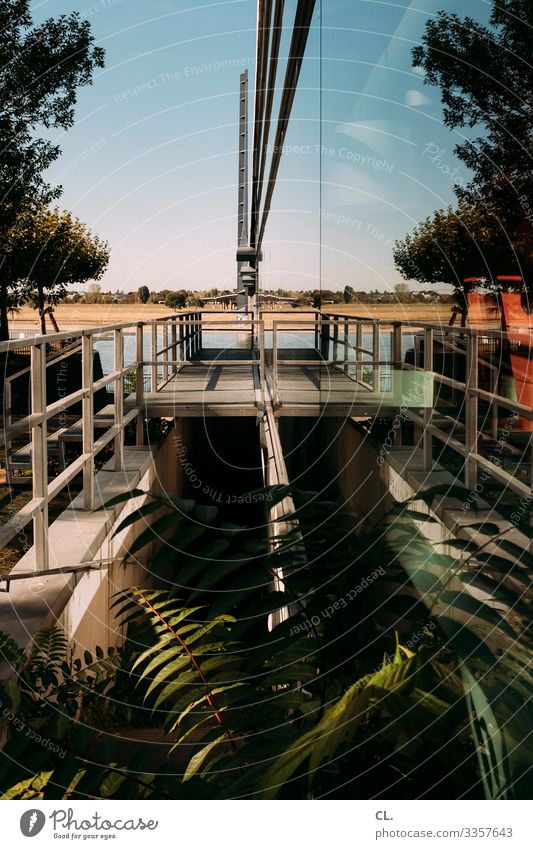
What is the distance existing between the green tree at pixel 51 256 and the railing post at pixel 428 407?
287 inches

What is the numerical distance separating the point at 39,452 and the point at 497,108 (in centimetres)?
201

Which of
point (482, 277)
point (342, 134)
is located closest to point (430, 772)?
point (482, 277)

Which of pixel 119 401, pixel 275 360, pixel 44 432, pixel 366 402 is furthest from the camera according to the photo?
pixel 275 360

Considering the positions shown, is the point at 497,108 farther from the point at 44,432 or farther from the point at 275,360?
the point at 275,360

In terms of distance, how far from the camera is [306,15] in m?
3.33

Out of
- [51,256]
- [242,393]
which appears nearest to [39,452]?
[242,393]

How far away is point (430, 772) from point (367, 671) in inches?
5.4

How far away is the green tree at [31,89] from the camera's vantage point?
24.5 ft

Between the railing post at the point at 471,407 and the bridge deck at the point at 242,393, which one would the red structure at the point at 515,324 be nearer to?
the railing post at the point at 471,407

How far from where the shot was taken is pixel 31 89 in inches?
300

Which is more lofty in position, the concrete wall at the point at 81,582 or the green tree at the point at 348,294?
the green tree at the point at 348,294

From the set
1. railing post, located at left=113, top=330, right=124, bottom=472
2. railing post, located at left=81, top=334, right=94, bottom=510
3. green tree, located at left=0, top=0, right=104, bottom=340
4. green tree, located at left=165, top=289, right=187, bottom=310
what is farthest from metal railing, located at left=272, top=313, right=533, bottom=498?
green tree, located at left=165, top=289, right=187, bottom=310

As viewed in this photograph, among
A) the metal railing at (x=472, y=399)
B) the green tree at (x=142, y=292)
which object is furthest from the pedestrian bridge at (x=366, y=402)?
the green tree at (x=142, y=292)
